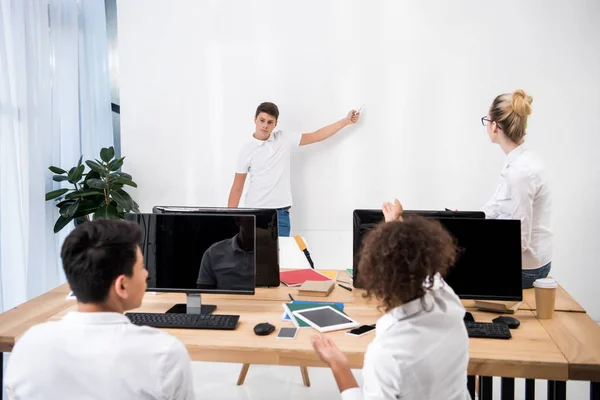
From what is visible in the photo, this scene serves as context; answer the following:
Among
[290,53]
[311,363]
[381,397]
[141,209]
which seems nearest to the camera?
[381,397]

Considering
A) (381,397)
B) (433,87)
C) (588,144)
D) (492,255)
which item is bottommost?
(381,397)

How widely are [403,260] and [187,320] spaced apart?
1108 millimetres

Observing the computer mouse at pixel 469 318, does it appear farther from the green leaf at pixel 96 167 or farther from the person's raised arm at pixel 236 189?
the green leaf at pixel 96 167

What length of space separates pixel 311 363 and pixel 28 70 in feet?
10.3

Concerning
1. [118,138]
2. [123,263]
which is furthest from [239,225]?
[118,138]

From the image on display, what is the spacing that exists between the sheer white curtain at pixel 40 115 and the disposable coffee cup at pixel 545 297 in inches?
128

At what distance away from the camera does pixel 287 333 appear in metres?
1.93

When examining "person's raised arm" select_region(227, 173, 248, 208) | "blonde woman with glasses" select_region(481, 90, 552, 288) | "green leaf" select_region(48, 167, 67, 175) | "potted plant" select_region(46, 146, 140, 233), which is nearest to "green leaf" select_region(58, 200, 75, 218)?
"potted plant" select_region(46, 146, 140, 233)

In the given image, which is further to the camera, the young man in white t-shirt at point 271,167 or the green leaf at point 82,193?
the young man in white t-shirt at point 271,167

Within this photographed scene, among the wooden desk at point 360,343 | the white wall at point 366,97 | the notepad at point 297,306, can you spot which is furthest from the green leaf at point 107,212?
the notepad at point 297,306

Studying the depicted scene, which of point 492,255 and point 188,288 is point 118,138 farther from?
point 492,255

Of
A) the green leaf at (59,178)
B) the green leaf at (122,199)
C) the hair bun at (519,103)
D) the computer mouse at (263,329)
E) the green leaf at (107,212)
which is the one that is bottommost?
the computer mouse at (263,329)

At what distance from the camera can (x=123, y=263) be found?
127 cm

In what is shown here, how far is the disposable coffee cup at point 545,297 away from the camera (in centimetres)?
205
